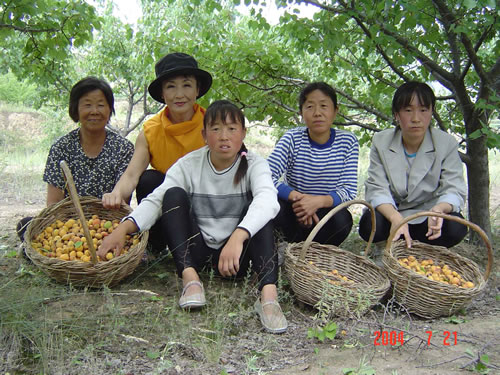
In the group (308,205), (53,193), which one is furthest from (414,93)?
(53,193)

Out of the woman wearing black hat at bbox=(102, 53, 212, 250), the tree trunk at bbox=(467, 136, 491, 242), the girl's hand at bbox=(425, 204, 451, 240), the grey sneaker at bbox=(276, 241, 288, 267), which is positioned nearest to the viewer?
the girl's hand at bbox=(425, 204, 451, 240)

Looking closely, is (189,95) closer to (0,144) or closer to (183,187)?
(183,187)

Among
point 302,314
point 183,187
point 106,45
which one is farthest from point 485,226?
point 106,45

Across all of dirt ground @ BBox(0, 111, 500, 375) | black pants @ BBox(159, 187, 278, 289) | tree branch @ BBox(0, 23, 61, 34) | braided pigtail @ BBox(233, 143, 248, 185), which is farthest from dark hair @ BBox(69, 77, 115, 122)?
dirt ground @ BBox(0, 111, 500, 375)

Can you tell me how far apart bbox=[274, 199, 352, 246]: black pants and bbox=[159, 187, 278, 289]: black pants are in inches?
20.5

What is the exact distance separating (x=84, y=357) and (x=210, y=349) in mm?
526

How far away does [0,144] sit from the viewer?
1304 cm

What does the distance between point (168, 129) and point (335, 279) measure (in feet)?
4.89

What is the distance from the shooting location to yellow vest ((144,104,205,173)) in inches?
124

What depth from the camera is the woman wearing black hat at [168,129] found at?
3.07 meters

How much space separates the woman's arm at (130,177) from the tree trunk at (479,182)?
8.41ft

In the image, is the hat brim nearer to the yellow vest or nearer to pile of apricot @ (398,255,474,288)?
the yellow vest

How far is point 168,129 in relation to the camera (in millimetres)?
3133

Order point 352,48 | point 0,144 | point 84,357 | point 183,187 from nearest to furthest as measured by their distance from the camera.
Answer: point 84,357, point 183,187, point 352,48, point 0,144
